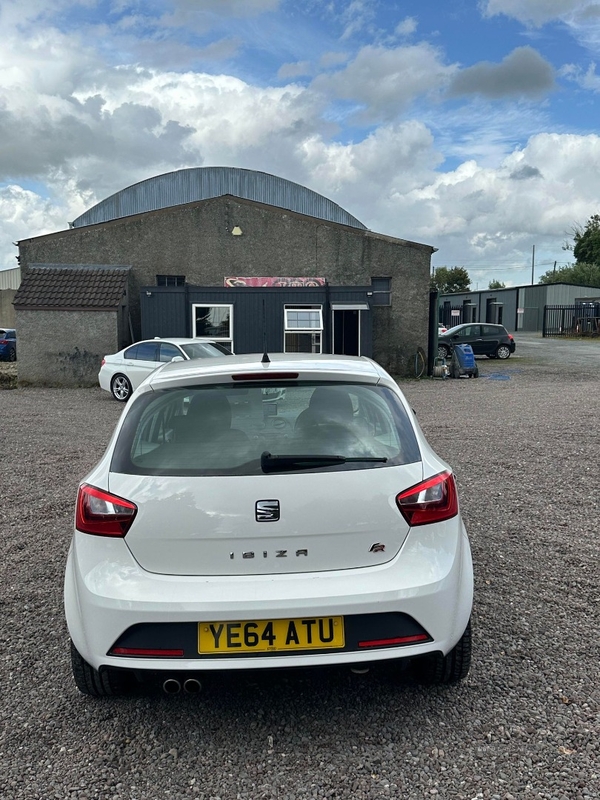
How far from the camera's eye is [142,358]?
15016 mm

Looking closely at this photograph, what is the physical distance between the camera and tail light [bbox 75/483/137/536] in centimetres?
267

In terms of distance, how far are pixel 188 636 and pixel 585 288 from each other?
56.8 meters

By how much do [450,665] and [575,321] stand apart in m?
44.7

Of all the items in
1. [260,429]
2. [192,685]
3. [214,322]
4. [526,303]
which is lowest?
[192,685]

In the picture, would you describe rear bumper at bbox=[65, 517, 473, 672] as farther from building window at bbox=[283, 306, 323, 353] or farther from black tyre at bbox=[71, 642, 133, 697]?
building window at bbox=[283, 306, 323, 353]

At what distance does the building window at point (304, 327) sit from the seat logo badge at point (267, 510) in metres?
16.8

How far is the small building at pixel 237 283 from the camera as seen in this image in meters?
18.7

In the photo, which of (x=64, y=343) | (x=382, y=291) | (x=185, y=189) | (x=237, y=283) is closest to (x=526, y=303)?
(x=185, y=189)

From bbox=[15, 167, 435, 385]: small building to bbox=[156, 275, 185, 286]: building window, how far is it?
0.03 m

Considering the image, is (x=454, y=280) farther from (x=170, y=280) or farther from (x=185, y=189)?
(x=170, y=280)

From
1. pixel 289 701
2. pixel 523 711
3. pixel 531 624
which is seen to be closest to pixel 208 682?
pixel 289 701

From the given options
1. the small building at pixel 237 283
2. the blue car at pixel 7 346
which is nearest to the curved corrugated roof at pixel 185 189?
the blue car at pixel 7 346

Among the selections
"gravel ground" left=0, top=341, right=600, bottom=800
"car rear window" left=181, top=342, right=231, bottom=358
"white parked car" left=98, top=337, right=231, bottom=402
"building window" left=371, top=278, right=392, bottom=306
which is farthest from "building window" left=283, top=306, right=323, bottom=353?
"gravel ground" left=0, top=341, right=600, bottom=800

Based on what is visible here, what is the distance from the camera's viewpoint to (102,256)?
20328 mm
